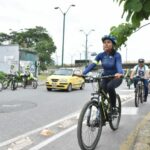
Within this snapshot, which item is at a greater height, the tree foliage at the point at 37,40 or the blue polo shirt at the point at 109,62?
the tree foliage at the point at 37,40

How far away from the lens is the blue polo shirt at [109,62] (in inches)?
305

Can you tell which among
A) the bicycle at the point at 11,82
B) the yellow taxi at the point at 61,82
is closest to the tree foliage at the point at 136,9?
the yellow taxi at the point at 61,82

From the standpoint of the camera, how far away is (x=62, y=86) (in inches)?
995

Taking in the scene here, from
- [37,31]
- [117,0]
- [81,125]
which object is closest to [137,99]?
[81,125]

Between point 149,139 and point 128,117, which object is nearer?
point 149,139

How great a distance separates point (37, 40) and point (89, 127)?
3600 inches

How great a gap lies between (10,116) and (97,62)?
462 cm

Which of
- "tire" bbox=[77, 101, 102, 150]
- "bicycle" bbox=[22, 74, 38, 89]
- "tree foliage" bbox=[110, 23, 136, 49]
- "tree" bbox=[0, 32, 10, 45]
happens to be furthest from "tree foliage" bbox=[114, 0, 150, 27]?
"tree" bbox=[0, 32, 10, 45]

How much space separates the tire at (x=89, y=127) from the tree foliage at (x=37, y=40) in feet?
257

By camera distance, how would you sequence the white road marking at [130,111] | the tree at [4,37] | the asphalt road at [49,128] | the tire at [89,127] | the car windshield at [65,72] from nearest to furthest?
1. the tire at [89,127]
2. the asphalt road at [49,128]
3. the white road marking at [130,111]
4. the car windshield at [65,72]
5. the tree at [4,37]

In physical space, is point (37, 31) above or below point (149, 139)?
above

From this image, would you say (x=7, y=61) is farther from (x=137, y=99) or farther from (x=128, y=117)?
(x=128, y=117)

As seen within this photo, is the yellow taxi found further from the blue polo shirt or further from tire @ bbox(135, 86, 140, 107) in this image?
the blue polo shirt

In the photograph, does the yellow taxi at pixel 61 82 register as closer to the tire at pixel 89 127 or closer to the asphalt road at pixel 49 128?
the asphalt road at pixel 49 128
